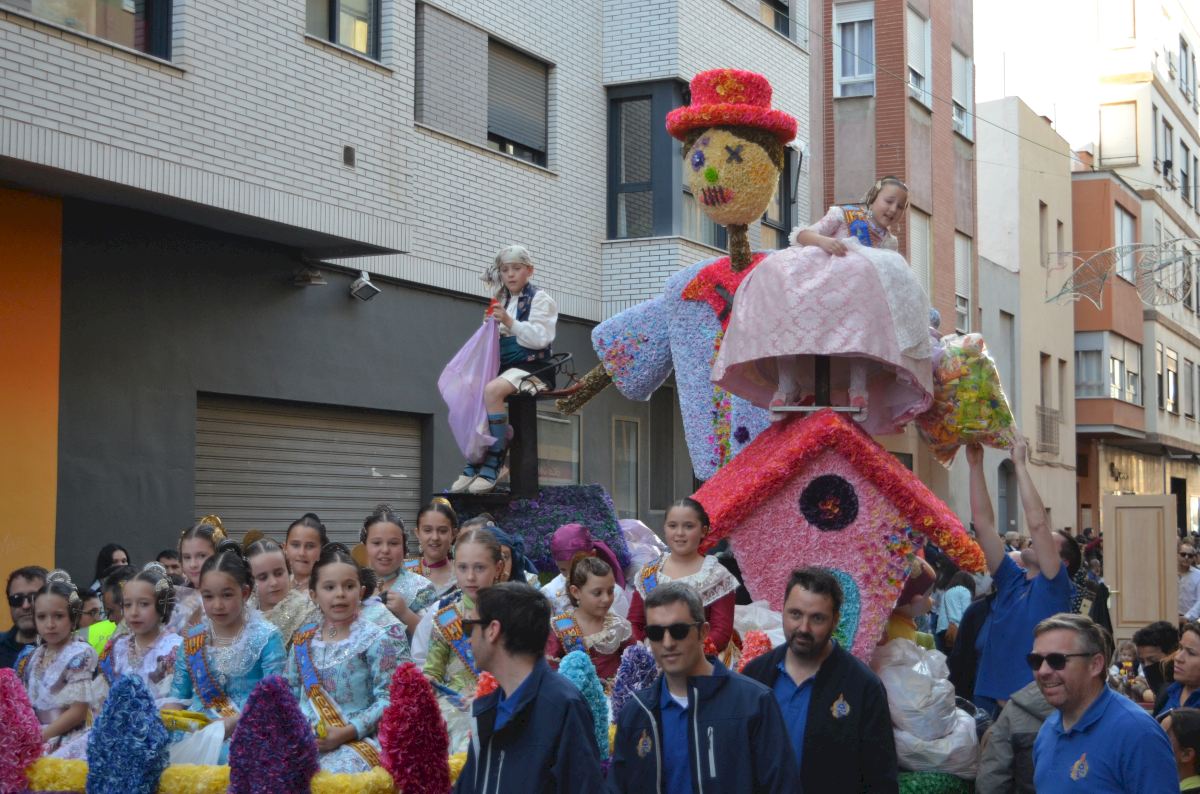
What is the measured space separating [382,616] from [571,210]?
1156cm

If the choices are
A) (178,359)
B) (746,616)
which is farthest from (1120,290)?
(746,616)

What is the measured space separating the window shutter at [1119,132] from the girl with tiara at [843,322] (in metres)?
36.1

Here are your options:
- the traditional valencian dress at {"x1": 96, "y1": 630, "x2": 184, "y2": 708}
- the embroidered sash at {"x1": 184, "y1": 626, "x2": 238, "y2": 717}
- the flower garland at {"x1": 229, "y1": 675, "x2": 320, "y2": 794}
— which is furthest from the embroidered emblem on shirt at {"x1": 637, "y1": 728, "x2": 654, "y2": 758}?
the traditional valencian dress at {"x1": 96, "y1": 630, "x2": 184, "y2": 708}

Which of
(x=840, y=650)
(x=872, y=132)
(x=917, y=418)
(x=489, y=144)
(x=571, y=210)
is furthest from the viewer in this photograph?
(x=872, y=132)

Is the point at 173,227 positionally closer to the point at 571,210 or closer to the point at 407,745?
the point at 571,210

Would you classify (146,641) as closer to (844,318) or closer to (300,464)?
(844,318)

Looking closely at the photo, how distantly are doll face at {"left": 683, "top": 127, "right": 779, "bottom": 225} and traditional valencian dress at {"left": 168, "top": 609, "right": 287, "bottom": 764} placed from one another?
420 cm

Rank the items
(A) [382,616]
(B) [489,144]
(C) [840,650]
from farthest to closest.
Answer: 1. (B) [489,144]
2. (A) [382,616]
3. (C) [840,650]

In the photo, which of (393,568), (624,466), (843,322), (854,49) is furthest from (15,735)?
(854,49)

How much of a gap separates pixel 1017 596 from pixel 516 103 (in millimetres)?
10540

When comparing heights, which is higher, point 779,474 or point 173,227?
point 173,227

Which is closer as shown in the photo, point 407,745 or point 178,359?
point 407,745

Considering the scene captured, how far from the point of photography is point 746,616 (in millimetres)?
8148

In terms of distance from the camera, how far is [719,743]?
182 inches
